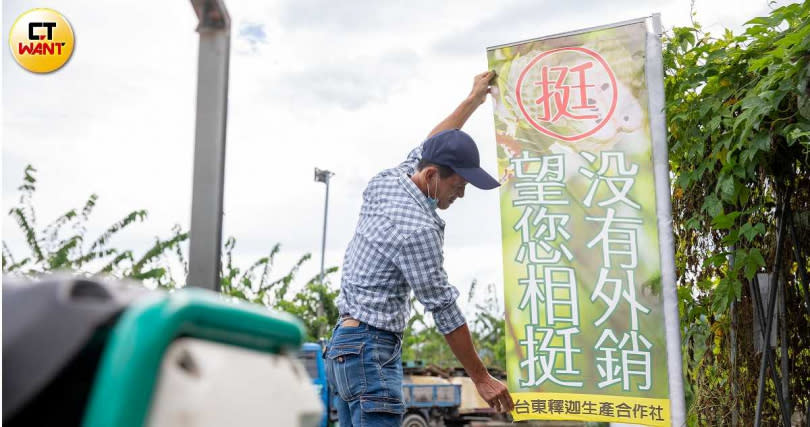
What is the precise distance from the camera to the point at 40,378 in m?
0.77

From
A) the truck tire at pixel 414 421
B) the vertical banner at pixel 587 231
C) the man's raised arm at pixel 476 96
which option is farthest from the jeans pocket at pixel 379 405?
the truck tire at pixel 414 421

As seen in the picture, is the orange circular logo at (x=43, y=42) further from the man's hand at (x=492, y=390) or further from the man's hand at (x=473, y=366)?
the man's hand at (x=492, y=390)

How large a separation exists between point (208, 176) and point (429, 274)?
1542 millimetres

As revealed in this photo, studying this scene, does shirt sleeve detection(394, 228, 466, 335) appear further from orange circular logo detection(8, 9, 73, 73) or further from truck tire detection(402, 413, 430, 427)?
truck tire detection(402, 413, 430, 427)

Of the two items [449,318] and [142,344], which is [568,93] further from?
[142,344]

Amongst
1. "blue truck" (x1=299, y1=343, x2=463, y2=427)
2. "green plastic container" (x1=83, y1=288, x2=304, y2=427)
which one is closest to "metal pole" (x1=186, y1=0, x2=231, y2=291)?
"green plastic container" (x1=83, y1=288, x2=304, y2=427)

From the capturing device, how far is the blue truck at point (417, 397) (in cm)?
1141

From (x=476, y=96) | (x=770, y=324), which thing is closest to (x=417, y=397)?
(x=476, y=96)

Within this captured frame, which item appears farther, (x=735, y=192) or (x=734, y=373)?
(x=734, y=373)

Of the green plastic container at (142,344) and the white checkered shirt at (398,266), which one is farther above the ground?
the white checkered shirt at (398,266)

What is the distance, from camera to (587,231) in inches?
140

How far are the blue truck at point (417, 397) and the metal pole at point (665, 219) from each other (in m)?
8.17

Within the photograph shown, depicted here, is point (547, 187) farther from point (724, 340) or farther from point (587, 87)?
point (724, 340)

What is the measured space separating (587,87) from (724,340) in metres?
1.29
